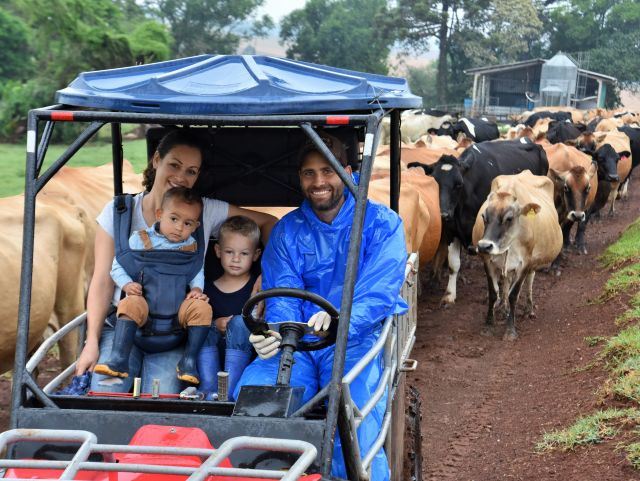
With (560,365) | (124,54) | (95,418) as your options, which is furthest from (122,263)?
(124,54)

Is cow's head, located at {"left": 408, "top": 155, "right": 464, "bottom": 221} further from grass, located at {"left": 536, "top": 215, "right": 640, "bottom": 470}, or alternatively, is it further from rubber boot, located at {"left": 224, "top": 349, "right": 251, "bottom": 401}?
rubber boot, located at {"left": 224, "top": 349, "right": 251, "bottom": 401}

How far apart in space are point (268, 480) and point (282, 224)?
1619 mm

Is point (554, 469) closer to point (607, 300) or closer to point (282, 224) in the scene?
point (282, 224)

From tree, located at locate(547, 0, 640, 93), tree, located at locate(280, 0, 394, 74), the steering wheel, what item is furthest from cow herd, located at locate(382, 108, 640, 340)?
tree, located at locate(547, 0, 640, 93)

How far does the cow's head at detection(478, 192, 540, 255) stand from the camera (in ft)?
34.0

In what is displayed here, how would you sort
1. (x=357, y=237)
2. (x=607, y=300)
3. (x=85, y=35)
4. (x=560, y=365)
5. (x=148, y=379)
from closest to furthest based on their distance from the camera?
(x=357, y=237), (x=148, y=379), (x=560, y=365), (x=607, y=300), (x=85, y=35)

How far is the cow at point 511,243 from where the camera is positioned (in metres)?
10.5

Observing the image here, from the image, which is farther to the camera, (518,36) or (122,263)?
(518,36)

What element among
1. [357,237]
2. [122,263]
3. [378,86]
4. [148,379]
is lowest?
[148,379]

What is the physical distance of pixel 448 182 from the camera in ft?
40.9

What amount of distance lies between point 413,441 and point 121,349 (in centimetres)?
230

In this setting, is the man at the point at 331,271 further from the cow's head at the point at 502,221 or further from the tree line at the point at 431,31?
the tree line at the point at 431,31

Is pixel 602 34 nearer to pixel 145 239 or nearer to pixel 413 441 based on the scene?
pixel 413 441

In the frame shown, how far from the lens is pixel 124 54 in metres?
35.6
